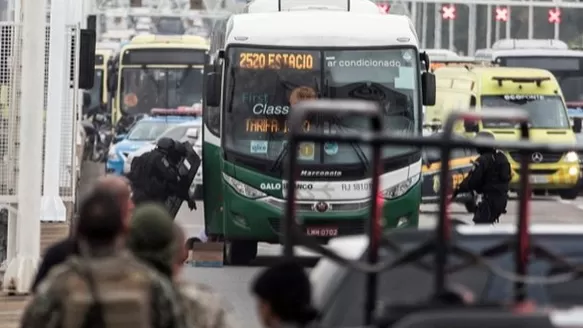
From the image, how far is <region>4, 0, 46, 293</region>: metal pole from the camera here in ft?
50.3

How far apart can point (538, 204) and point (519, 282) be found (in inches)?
1041

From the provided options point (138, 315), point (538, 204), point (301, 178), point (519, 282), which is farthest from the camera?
point (538, 204)

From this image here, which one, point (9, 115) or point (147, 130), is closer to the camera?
point (9, 115)

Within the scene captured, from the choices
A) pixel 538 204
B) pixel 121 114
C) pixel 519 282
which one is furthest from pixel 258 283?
pixel 121 114

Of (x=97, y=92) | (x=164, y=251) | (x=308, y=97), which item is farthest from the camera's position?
(x=97, y=92)

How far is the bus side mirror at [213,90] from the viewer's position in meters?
19.6

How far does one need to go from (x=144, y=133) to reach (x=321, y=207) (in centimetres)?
1820

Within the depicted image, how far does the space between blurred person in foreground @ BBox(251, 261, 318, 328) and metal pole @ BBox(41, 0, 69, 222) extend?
15436 millimetres

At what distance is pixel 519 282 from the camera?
6.34 m

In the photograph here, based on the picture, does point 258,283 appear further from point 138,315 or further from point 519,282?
point 519,282

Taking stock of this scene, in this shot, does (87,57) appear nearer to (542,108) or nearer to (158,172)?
(158,172)

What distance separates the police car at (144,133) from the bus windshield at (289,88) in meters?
15.0

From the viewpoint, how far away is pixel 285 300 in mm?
6047

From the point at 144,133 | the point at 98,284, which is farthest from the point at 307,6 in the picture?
the point at 98,284
